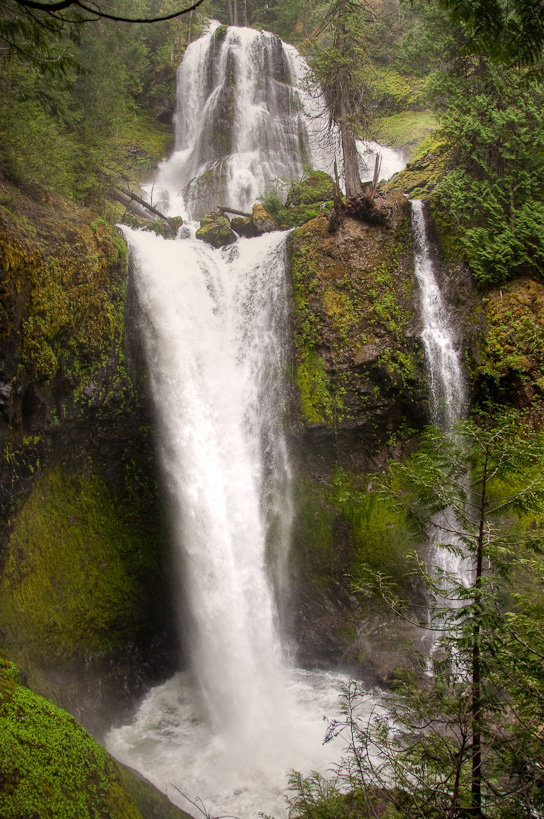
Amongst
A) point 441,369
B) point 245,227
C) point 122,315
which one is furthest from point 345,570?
point 245,227

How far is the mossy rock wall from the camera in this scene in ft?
24.4

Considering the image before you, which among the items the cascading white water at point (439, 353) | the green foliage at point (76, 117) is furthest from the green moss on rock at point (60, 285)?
the cascading white water at point (439, 353)

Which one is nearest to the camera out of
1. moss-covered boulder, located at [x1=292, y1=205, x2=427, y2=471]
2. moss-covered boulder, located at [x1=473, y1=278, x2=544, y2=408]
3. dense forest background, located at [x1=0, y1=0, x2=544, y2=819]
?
dense forest background, located at [x1=0, y1=0, x2=544, y2=819]

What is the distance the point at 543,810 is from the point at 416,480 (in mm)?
2063

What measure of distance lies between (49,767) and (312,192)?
1646 cm

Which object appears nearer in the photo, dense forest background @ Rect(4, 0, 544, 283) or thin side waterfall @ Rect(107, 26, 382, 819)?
thin side waterfall @ Rect(107, 26, 382, 819)

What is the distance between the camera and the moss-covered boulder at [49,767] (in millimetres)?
4184

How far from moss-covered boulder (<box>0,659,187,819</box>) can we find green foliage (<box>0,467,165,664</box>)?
6.90 ft

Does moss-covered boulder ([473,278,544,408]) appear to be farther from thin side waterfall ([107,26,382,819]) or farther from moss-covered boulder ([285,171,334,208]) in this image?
moss-covered boulder ([285,171,334,208])

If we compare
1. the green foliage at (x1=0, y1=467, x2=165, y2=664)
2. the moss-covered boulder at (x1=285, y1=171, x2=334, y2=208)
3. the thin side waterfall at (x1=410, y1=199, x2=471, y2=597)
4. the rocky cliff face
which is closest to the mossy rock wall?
the green foliage at (x1=0, y1=467, x2=165, y2=664)

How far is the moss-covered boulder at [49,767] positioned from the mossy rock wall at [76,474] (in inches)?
87.3

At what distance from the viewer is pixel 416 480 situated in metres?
3.63

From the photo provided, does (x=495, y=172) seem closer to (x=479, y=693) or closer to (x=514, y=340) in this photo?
(x=514, y=340)

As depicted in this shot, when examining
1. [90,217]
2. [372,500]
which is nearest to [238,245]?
[90,217]
